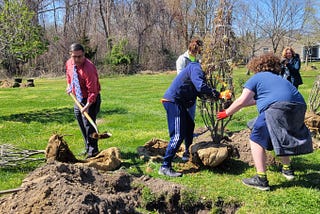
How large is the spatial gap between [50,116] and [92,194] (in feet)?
24.9

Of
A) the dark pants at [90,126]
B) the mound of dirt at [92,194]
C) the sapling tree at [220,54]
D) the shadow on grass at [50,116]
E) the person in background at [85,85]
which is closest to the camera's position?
the mound of dirt at [92,194]

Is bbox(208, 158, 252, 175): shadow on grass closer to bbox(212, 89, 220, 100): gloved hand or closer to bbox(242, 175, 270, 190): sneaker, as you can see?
bbox(242, 175, 270, 190): sneaker

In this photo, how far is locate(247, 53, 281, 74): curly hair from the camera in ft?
13.6

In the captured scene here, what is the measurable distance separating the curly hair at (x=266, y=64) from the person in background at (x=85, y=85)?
2.37 metres

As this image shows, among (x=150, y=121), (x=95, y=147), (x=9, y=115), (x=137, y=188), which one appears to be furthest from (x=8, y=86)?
(x=137, y=188)

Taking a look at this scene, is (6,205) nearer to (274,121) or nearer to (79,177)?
(79,177)

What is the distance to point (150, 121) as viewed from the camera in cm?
888

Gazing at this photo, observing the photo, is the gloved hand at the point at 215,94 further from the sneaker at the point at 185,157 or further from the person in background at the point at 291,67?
the person in background at the point at 291,67

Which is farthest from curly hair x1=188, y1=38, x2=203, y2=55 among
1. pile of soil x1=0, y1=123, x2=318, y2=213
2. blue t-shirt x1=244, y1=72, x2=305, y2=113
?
pile of soil x1=0, y1=123, x2=318, y2=213

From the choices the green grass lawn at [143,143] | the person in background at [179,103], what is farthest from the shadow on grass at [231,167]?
the person in background at [179,103]

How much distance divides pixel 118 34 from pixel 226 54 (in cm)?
3777

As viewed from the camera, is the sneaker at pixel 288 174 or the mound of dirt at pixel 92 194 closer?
the mound of dirt at pixel 92 194

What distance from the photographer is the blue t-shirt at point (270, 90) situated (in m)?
3.92

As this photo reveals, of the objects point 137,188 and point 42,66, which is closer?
point 137,188
